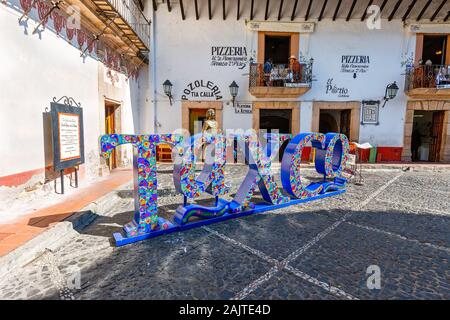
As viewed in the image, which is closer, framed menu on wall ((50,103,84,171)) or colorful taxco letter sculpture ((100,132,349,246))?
colorful taxco letter sculpture ((100,132,349,246))

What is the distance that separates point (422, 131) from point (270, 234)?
13.9 metres

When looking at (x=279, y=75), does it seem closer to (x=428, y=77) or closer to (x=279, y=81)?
(x=279, y=81)

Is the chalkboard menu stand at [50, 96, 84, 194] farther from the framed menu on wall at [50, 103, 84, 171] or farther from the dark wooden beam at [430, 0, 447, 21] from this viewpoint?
the dark wooden beam at [430, 0, 447, 21]

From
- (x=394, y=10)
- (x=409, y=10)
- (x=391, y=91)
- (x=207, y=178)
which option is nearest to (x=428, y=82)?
(x=391, y=91)

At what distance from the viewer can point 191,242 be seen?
10.4ft

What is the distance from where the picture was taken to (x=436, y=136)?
1098 cm

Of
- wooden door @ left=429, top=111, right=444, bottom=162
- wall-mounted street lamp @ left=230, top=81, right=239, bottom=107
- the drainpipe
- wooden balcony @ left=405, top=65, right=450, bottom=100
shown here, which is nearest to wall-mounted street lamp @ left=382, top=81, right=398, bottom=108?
wooden balcony @ left=405, top=65, right=450, bottom=100

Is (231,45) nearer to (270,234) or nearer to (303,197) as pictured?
(303,197)

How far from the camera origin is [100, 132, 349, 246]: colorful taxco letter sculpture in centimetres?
317

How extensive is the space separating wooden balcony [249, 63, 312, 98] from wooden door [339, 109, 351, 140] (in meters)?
2.55

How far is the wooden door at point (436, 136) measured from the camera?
1075cm

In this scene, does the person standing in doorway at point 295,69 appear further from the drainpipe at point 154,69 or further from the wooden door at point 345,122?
the drainpipe at point 154,69

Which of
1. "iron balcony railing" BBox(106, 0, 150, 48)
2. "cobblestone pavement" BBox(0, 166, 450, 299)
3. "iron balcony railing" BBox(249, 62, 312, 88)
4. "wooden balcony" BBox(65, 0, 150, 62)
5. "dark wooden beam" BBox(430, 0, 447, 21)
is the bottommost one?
"cobblestone pavement" BBox(0, 166, 450, 299)

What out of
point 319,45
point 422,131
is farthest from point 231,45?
point 422,131
